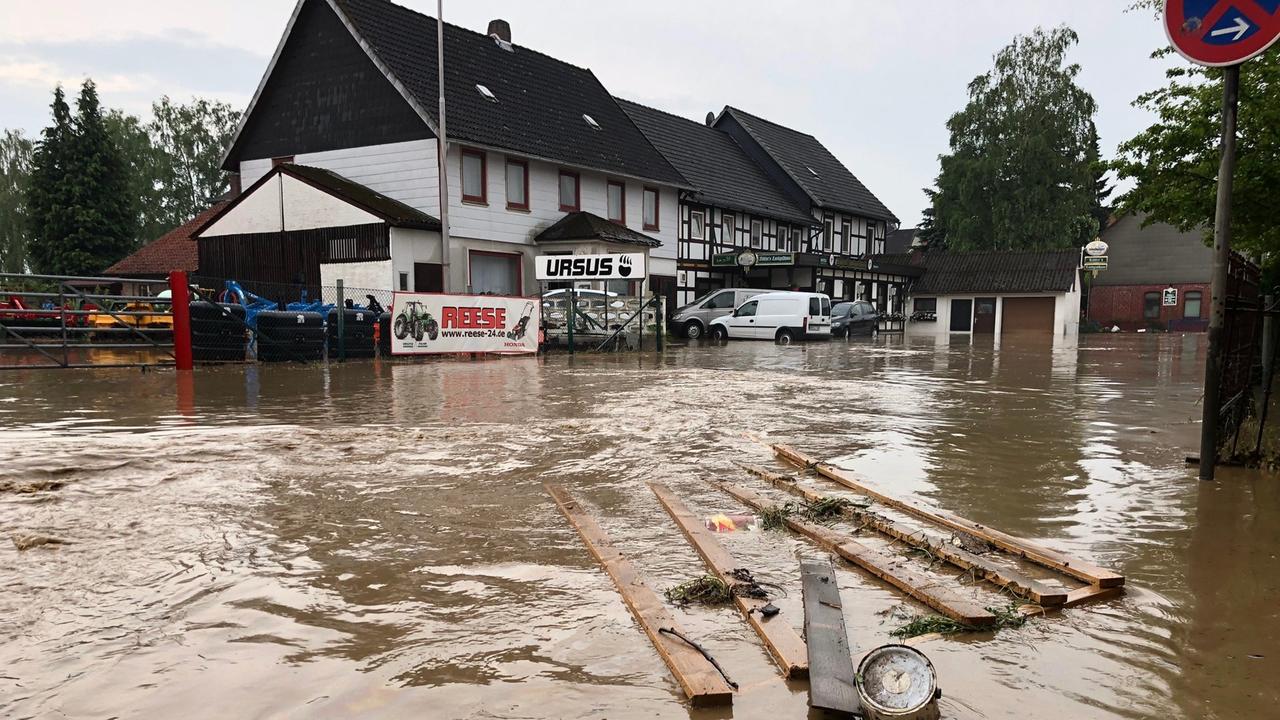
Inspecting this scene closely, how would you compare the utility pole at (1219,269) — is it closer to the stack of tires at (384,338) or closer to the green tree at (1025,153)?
the stack of tires at (384,338)

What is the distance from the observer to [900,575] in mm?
3840

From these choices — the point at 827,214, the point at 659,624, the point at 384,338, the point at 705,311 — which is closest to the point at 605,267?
the point at 384,338

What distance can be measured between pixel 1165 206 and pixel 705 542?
9821mm

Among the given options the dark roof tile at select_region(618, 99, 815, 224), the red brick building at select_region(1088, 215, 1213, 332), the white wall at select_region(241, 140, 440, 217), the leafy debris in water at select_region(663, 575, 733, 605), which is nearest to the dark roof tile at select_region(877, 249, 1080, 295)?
the red brick building at select_region(1088, 215, 1213, 332)

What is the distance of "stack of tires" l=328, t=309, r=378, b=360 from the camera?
1772 cm

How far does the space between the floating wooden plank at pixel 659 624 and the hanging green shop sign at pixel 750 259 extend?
98.2 ft

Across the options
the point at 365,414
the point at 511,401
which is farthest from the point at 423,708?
the point at 511,401

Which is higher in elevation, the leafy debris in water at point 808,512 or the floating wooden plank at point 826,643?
the floating wooden plank at point 826,643

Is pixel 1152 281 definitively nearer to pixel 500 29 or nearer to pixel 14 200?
pixel 500 29

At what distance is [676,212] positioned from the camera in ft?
108

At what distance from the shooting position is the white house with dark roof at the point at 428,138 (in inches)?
923

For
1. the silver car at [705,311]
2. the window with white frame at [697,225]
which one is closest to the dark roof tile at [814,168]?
the window with white frame at [697,225]

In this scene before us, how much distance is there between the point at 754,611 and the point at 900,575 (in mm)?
829

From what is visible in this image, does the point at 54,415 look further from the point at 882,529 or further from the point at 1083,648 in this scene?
the point at 1083,648
